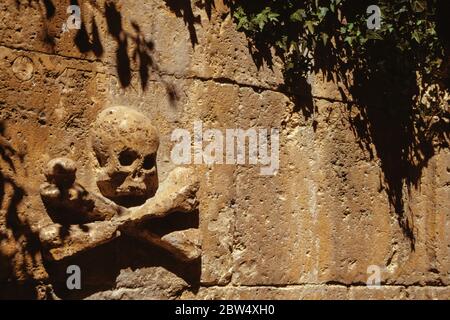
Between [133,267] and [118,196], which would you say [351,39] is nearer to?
[118,196]

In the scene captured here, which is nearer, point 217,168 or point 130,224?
point 130,224

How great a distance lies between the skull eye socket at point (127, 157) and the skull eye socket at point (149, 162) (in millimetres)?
79

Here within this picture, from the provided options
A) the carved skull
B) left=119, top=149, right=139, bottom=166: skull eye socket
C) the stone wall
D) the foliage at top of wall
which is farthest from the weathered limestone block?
the foliage at top of wall

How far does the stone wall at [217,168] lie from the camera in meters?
4.09

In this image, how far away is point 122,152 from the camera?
4305 millimetres

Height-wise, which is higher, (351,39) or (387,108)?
(351,39)

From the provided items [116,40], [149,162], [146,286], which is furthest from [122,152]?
[146,286]

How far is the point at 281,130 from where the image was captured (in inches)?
201

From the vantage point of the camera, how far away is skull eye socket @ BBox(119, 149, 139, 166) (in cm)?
432

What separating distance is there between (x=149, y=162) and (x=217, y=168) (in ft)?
1.87

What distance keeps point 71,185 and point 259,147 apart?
58.8 inches

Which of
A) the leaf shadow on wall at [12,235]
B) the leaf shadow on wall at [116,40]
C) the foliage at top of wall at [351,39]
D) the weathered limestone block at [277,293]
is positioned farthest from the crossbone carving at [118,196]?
the foliage at top of wall at [351,39]

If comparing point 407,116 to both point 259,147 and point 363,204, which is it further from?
point 259,147

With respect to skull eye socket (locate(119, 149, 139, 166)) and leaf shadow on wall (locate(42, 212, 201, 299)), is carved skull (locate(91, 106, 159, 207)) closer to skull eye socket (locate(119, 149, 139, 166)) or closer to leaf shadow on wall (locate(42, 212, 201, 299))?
skull eye socket (locate(119, 149, 139, 166))
